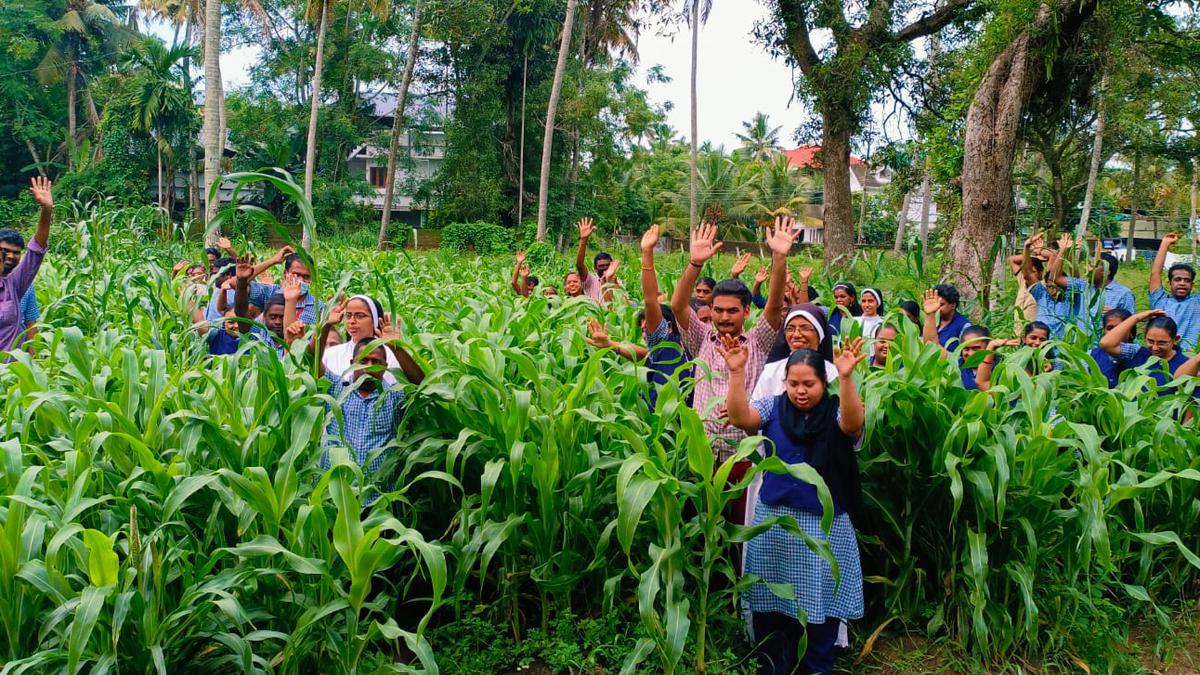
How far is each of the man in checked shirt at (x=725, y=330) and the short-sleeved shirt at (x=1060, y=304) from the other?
268cm

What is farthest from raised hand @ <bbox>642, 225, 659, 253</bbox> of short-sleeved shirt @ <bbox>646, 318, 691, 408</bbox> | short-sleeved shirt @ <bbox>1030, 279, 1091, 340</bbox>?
short-sleeved shirt @ <bbox>1030, 279, 1091, 340</bbox>

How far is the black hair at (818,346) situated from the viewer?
152 inches

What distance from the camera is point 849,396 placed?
321 cm

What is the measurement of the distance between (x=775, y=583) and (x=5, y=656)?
2.42 meters

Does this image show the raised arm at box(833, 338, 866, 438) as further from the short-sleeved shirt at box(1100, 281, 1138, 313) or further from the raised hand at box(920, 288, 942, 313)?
the short-sleeved shirt at box(1100, 281, 1138, 313)

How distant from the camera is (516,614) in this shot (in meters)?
3.47

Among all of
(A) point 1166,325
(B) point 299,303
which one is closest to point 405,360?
(B) point 299,303

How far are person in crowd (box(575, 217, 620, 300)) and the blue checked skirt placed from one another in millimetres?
3048

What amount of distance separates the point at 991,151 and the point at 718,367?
7545 mm

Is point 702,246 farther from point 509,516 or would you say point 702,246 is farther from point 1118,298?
point 1118,298

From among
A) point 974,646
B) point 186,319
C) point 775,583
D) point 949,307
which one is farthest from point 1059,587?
point 186,319

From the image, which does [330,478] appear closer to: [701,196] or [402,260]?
[402,260]

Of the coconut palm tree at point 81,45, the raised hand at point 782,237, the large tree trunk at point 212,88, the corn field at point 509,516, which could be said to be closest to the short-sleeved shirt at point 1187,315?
the corn field at point 509,516

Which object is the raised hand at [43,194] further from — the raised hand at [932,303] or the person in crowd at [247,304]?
the raised hand at [932,303]
